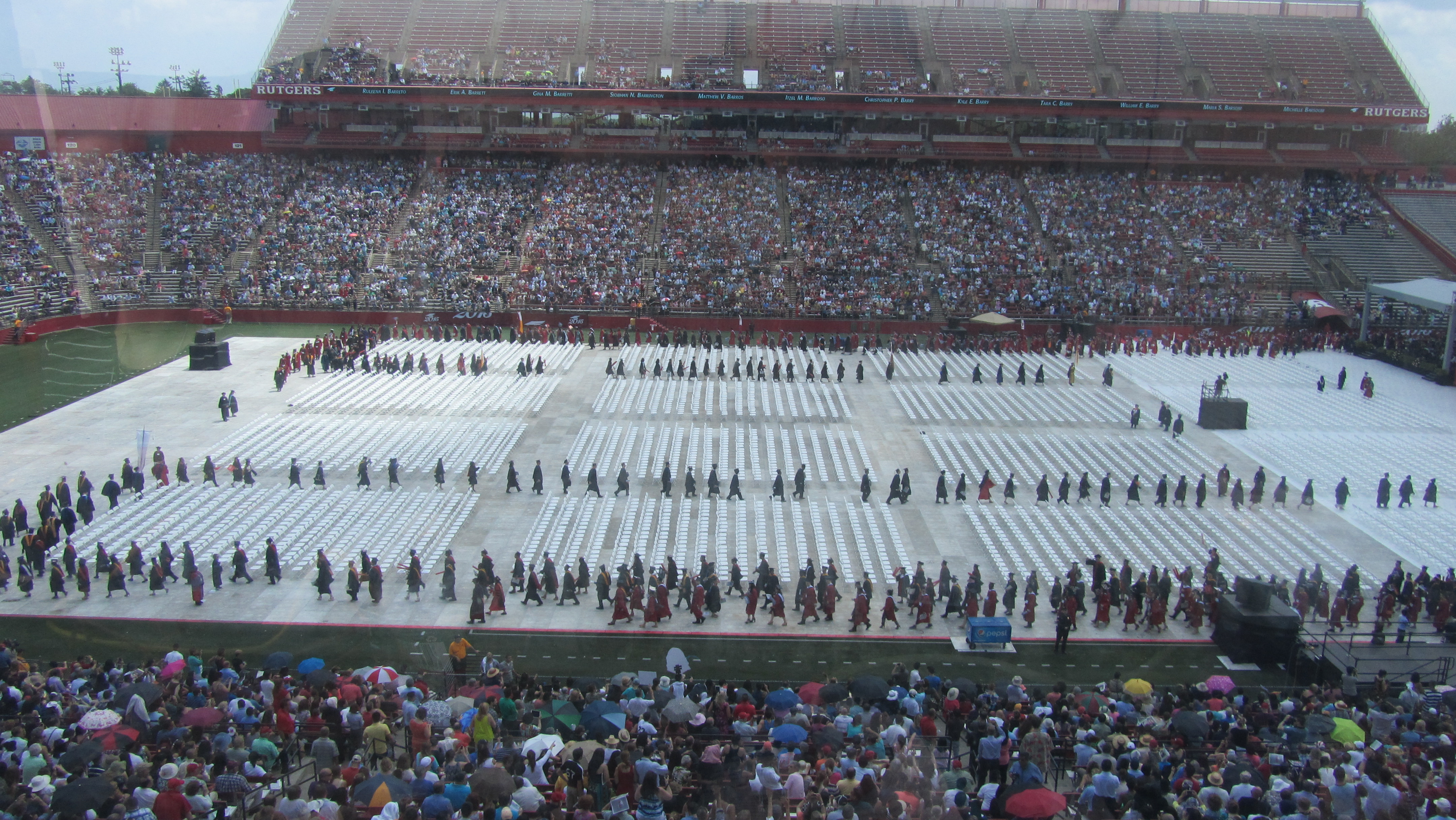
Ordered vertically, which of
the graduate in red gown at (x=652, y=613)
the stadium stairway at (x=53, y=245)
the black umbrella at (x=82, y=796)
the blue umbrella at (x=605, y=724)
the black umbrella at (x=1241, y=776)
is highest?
the stadium stairway at (x=53, y=245)

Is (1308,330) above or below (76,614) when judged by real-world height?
above

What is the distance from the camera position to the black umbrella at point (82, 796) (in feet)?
32.9

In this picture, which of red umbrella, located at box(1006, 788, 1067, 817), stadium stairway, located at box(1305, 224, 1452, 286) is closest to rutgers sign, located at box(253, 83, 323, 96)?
stadium stairway, located at box(1305, 224, 1452, 286)

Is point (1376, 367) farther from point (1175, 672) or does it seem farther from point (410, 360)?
point (410, 360)

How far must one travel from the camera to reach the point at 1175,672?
734 inches

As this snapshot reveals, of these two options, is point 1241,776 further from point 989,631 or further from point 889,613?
point 889,613

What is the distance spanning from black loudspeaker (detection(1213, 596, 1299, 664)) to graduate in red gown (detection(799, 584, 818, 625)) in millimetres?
7794

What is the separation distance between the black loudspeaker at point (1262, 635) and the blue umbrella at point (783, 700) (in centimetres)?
978

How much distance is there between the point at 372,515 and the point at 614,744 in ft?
49.2

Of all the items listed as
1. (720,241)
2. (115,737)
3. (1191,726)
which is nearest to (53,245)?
(720,241)

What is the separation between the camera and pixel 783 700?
14078 mm

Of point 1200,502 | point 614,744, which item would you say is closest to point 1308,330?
point 1200,502

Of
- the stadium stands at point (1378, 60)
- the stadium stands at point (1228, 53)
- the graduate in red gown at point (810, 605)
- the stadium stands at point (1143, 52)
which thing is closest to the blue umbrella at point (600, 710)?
the graduate in red gown at point (810, 605)

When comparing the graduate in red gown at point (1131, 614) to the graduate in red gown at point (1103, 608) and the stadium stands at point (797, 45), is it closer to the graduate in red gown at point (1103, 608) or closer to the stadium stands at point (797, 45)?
the graduate in red gown at point (1103, 608)
